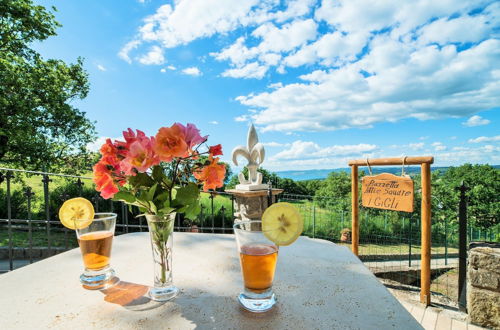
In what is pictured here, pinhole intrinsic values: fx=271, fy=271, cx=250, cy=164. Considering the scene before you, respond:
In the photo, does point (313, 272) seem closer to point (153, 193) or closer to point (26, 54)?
point (153, 193)

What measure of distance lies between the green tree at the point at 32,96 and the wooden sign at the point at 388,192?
821 centimetres

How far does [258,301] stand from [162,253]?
0.35 meters

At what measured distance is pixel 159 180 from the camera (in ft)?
2.97

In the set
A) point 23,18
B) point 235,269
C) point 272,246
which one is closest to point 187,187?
point 272,246

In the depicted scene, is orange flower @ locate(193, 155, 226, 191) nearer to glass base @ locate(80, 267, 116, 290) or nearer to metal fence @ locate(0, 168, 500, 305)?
glass base @ locate(80, 267, 116, 290)

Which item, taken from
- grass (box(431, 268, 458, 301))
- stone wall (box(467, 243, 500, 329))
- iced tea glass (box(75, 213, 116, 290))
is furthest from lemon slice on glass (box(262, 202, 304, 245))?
grass (box(431, 268, 458, 301))

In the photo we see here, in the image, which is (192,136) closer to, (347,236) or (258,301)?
(258,301)

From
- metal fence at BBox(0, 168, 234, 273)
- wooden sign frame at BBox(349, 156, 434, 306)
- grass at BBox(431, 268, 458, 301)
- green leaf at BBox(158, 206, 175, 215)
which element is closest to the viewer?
green leaf at BBox(158, 206, 175, 215)

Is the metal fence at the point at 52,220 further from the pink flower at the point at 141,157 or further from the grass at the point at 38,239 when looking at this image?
the pink flower at the point at 141,157

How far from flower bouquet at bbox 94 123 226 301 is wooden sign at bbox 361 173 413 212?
94.5 inches

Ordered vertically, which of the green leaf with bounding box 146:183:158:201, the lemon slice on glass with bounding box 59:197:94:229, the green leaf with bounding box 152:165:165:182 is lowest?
the lemon slice on glass with bounding box 59:197:94:229

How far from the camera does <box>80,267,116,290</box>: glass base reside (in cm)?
99

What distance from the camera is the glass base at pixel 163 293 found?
2.96 feet

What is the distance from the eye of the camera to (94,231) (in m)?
1.05
